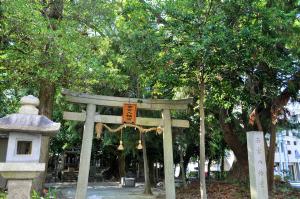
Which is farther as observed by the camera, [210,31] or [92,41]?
[92,41]

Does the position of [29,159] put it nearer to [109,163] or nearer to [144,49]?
[144,49]

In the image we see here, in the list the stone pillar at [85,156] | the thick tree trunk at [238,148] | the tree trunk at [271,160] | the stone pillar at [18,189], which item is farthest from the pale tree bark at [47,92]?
the tree trunk at [271,160]

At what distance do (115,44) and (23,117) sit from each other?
7.52m

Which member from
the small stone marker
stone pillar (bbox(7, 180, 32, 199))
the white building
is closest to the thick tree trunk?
the small stone marker

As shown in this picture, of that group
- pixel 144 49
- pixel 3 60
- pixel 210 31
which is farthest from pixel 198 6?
pixel 3 60

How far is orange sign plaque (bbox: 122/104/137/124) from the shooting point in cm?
983

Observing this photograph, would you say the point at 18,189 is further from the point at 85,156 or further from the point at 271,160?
the point at 271,160

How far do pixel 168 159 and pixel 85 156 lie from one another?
2627mm

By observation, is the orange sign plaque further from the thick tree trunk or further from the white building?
the white building

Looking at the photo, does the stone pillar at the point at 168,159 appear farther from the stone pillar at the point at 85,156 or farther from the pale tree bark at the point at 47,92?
the pale tree bark at the point at 47,92

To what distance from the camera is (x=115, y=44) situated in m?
12.8

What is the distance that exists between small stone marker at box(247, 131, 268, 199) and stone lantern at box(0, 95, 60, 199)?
4967 mm

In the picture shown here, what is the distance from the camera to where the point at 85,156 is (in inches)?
362

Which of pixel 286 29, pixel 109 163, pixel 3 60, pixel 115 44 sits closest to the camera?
pixel 3 60
